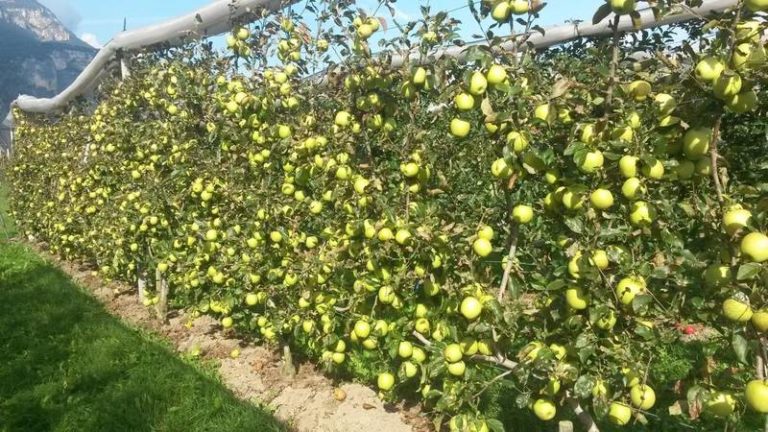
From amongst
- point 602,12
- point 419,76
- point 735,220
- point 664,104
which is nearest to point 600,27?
point 419,76

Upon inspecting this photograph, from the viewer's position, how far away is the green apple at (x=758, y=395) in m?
1.48

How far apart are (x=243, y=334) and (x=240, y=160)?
181 centimetres

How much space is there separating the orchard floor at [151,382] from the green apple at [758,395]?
2.33 m

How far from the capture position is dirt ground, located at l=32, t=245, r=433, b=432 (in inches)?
145

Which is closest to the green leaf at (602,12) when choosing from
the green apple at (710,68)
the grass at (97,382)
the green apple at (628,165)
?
the green apple at (710,68)

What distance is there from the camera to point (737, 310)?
1.51m

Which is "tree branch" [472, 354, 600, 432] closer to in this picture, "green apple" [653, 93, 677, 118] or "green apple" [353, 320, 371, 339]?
"green apple" [353, 320, 371, 339]

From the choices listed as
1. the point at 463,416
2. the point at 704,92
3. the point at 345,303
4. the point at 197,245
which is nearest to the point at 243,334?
the point at 197,245

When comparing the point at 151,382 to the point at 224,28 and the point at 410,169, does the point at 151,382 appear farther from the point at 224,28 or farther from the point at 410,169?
the point at 224,28

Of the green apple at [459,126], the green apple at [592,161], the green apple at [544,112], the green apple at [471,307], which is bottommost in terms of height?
the green apple at [471,307]

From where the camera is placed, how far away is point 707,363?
1.81 metres

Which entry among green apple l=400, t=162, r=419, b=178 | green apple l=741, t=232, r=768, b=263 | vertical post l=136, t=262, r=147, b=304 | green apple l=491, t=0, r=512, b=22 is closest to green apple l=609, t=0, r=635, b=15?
green apple l=491, t=0, r=512, b=22

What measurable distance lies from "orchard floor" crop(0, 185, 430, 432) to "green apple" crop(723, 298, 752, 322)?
7.86ft

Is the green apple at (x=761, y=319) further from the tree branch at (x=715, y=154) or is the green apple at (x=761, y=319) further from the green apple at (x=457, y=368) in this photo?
the green apple at (x=457, y=368)
